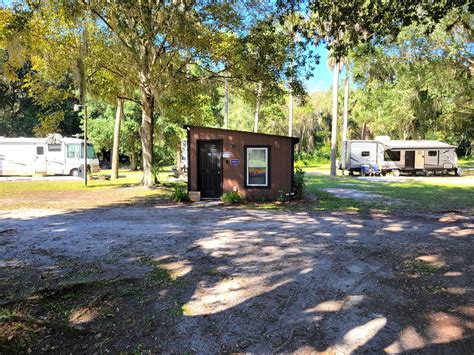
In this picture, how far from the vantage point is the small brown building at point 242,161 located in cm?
1177

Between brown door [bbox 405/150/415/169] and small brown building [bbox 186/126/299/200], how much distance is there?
15.8 m

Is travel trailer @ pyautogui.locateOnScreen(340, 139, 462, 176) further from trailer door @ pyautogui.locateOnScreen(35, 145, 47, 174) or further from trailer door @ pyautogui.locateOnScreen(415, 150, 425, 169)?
trailer door @ pyautogui.locateOnScreen(35, 145, 47, 174)

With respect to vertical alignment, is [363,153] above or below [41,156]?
above

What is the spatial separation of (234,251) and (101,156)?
3595 cm

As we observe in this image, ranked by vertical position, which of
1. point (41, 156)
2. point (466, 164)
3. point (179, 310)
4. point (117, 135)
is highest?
point (117, 135)

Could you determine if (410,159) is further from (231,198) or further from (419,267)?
(419,267)

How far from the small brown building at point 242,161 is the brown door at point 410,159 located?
1579 centimetres

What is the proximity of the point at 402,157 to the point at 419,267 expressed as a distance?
21866 millimetres

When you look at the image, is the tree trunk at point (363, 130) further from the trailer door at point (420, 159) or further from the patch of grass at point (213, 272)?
the patch of grass at point (213, 272)

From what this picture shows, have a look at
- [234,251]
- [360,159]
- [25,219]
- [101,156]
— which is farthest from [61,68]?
[101,156]

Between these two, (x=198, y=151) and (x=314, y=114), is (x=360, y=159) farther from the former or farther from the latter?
(x=314, y=114)

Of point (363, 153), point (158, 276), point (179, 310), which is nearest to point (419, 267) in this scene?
point (179, 310)

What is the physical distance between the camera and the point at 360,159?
24562 mm

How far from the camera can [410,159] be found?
80.2ft
